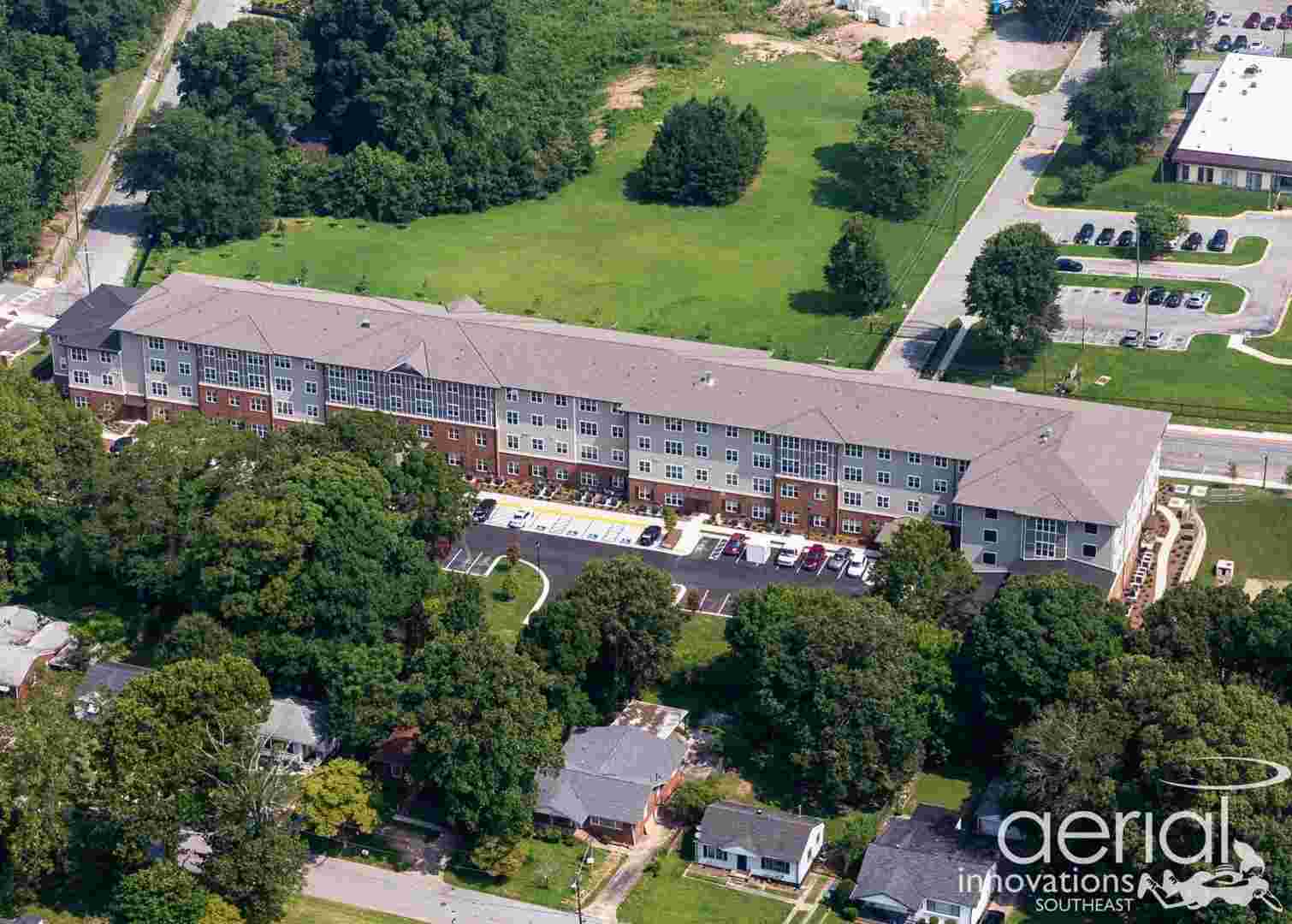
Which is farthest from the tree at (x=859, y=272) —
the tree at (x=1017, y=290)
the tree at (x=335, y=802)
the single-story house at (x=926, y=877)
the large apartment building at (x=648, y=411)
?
the tree at (x=335, y=802)

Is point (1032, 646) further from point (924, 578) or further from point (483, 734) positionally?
point (483, 734)

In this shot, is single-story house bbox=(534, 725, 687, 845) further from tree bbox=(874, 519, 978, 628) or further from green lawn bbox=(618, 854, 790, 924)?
tree bbox=(874, 519, 978, 628)

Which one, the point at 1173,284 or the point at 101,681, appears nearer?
the point at 101,681

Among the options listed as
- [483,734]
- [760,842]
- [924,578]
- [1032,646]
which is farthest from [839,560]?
[483,734]

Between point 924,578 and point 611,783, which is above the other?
point 924,578

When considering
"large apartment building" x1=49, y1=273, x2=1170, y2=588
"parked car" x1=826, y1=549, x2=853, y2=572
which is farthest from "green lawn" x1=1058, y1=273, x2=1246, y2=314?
"parked car" x1=826, y1=549, x2=853, y2=572
